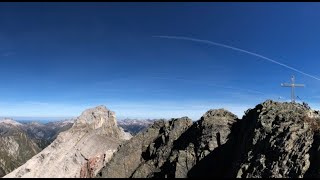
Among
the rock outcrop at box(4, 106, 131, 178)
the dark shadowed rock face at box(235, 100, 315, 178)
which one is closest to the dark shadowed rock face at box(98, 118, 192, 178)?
the rock outcrop at box(4, 106, 131, 178)

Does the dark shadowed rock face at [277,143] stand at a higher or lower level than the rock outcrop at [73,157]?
higher

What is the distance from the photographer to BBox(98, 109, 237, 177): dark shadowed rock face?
176 ft

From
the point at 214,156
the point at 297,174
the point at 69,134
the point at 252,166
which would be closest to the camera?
the point at 297,174

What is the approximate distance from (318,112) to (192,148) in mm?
18794

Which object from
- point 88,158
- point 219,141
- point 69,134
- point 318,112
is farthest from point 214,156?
point 69,134

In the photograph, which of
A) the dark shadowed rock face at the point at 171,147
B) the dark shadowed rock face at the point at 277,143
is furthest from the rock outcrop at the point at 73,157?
the dark shadowed rock face at the point at 277,143

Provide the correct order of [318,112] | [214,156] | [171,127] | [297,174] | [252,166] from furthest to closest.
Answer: [171,127] → [214,156] → [318,112] → [252,166] → [297,174]

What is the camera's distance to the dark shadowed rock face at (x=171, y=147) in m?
53.7

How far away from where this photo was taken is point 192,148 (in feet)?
180

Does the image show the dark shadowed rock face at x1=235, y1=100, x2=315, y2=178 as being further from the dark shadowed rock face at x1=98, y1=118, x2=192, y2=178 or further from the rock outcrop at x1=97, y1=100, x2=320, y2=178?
the dark shadowed rock face at x1=98, y1=118, x2=192, y2=178

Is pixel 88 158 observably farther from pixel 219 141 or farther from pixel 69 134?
pixel 219 141

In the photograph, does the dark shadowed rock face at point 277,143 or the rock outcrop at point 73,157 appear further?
the rock outcrop at point 73,157

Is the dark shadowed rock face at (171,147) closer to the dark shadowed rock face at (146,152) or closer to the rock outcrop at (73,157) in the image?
the dark shadowed rock face at (146,152)

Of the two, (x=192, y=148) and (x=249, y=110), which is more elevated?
(x=249, y=110)
